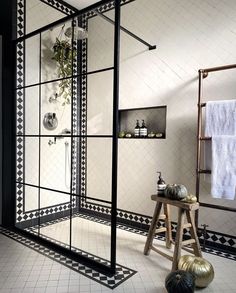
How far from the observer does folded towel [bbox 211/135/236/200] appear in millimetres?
2041

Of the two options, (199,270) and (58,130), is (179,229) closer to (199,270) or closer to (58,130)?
(199,270)

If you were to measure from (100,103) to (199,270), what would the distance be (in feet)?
7.24

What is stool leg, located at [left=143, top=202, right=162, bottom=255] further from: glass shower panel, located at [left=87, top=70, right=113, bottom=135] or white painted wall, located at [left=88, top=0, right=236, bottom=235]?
glass shower panel, located at [left=87, top=70, right=113, bottom=135]

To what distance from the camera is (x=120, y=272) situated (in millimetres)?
1885

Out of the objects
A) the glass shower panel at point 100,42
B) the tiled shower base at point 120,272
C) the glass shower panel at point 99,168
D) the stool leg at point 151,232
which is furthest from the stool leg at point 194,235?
the glass shower panel at point 100,42

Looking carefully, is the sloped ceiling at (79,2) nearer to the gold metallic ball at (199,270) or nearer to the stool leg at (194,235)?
the stool leg at (194,235)

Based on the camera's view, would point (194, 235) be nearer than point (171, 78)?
Yes

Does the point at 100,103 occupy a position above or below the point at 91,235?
above

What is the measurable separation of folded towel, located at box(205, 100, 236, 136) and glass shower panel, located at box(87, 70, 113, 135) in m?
1.26

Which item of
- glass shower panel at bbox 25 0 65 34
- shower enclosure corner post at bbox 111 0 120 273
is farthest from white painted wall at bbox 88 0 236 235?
shower enclosure corner post at bbox 111 0 120 273

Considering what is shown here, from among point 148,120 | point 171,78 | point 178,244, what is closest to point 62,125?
point 148,120

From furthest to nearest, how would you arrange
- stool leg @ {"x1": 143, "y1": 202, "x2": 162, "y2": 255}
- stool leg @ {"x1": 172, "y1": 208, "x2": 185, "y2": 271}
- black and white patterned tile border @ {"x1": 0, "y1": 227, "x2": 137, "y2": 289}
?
1. stool leg @ {"x1": 143, "y1": 202, "x2": 162, "y2": 255}
2. stool leg @ {"x1": 172, "y1": 208, "x2": 185, "y2": 271}
3. black and white patterned tile border @ {"x1": 0, "y1": 227, "x2": 137, "y2": 289}

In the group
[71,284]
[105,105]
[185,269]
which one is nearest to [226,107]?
[185,269]

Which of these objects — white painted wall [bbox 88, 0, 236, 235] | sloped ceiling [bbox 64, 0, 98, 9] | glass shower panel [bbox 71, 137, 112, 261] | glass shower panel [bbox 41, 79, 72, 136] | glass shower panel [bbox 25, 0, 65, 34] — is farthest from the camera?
sloped ceiling [bbox 64, 0, 98, 9]
